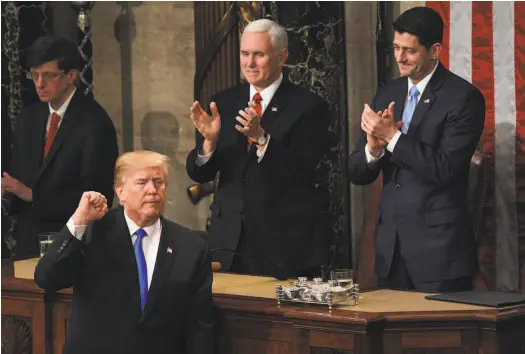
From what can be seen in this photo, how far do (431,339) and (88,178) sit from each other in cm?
283

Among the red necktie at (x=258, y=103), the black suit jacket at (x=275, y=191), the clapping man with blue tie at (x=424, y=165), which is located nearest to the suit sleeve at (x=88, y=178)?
the black suit jacket at (x=275, y=191)

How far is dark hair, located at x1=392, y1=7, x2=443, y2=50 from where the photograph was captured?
5598mm

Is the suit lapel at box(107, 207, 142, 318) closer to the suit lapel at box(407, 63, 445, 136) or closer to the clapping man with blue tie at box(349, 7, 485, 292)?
the clapping man with blue tie at box(349, 7, 485, 292)

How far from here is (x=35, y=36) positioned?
7.98 m

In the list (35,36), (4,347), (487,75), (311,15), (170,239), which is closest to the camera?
(170,239)

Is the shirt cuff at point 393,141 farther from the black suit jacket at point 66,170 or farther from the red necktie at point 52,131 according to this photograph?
the red necktie at point 52,131

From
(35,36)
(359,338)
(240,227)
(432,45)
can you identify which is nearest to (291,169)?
(240,227)

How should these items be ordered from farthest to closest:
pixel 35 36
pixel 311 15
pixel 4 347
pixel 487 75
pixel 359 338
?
pixel 35 36 < pixel 311 15 < pixel 487 75 < pixel 4 347 < pixel 359 338

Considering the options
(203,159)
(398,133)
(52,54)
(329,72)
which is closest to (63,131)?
(52,54)

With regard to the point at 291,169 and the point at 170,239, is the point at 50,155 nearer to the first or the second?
the point at 291,169

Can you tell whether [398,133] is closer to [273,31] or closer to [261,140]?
[261,140]

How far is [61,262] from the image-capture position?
187 inches

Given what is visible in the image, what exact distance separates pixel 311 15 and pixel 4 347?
2989 mm

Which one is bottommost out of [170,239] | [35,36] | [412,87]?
[170,239]
